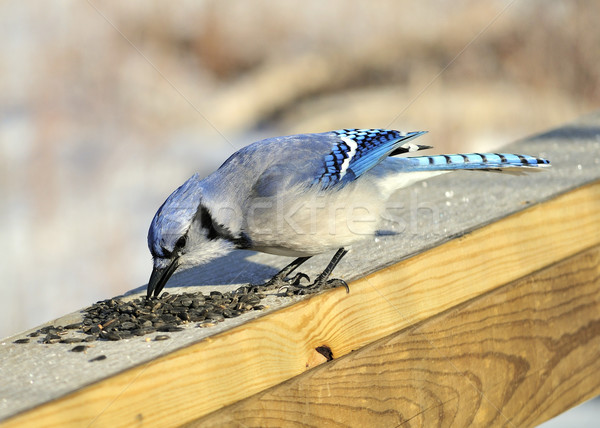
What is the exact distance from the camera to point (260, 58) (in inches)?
209

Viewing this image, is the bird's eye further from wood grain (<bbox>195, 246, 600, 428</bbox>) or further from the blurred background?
the blurred background

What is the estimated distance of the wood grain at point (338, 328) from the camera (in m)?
1.62

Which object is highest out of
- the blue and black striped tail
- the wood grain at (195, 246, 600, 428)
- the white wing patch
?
the white wing patch

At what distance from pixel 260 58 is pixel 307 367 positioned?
3.61m

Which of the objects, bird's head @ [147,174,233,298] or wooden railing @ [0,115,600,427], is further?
bird's head @ [147,174,233,298]

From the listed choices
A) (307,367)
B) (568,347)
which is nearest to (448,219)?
(568,347)

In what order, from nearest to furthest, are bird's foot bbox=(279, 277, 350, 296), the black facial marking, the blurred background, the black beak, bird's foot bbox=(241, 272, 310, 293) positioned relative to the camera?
bird's foot bbox=(279, 277, 350, 296) < bird's foot bbox=(241, 272, 310, 293) < the black beak < the black facial marking < the blurred background

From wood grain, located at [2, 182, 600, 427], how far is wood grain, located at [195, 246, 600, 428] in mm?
21

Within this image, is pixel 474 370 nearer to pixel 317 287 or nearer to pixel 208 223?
pixel 317 287

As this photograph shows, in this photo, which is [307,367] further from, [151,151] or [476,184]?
[151,151]

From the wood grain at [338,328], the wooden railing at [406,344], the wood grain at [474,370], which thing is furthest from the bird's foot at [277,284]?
the wood grain at [474,370]

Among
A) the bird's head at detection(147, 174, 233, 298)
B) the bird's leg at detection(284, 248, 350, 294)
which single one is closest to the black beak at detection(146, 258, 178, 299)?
the bird's head at detection(147, 174, 233, 298)

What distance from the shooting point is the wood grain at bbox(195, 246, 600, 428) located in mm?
1941

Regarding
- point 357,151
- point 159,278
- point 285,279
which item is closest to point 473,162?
point 357,151
